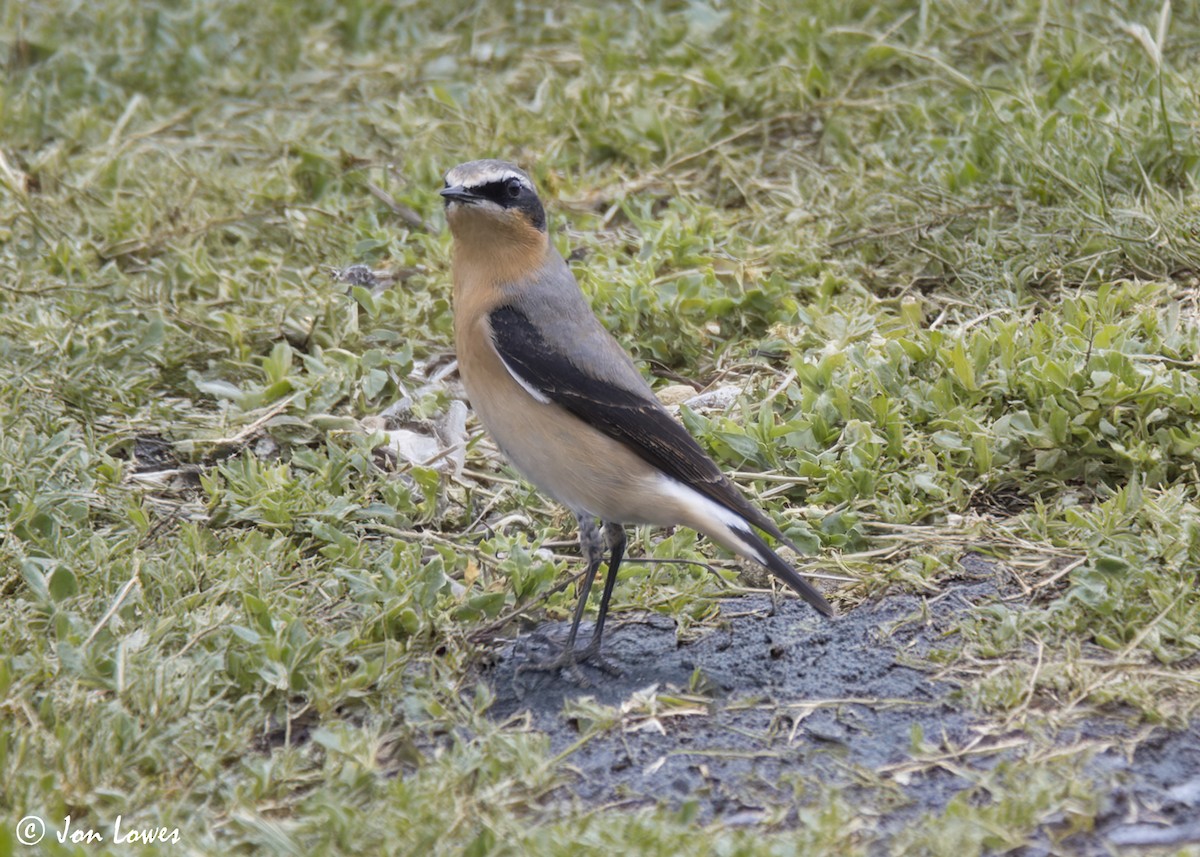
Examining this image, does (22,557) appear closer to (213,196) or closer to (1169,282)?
(213,196)

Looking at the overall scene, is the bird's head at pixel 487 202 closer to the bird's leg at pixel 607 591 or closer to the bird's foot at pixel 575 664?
the bird's leg at pixel 607 591

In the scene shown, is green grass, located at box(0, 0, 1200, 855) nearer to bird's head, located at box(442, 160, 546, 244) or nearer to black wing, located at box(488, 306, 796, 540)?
black wing, located at box(488, 306, 796, 540)

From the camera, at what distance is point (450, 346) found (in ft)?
21.8

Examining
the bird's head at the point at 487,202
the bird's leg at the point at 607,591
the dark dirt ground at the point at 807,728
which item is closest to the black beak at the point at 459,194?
the bird's head at the point at 487,202

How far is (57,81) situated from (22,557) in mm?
4891

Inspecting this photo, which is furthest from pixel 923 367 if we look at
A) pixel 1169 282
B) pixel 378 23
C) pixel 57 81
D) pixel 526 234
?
pixel 57 81

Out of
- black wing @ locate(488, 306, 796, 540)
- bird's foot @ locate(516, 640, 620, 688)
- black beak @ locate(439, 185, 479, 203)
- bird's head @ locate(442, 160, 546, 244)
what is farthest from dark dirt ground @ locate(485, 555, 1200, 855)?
black beak @ locate(439, 185, 479, 203)

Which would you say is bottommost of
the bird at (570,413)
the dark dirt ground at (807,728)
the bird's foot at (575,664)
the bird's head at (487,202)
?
the bird's foot at (575,664)

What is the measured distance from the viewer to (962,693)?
4258mm

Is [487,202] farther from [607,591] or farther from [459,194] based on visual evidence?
[607,591]

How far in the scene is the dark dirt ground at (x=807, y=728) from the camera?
3.77 m

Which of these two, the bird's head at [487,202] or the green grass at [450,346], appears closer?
the green grass at [450,346]

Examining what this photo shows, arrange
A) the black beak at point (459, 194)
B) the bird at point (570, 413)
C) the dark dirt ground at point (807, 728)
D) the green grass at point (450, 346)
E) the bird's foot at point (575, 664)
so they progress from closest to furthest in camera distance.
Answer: the dark dirt ground at point (807, 728)
the green grass at point (450, 346)
the bird's foot at point (575, 664)
the bird at point (570, 413)
the black beak at point (459, 194)

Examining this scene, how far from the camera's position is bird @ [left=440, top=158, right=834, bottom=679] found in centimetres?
473
